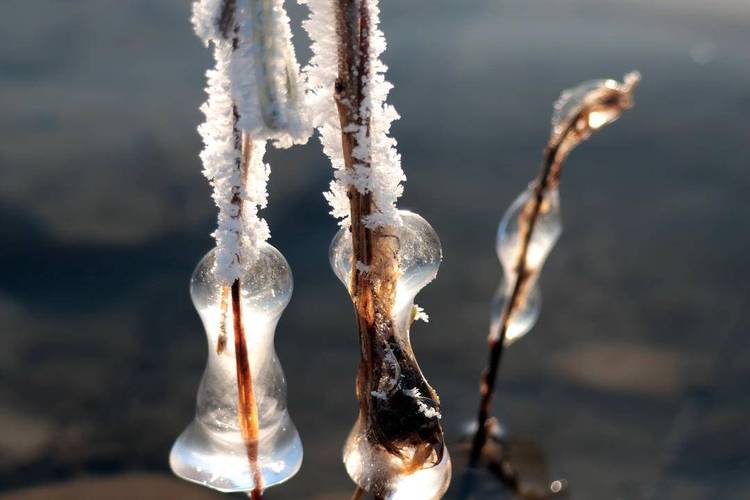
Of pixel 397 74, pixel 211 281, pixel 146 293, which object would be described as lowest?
pixel 146 293

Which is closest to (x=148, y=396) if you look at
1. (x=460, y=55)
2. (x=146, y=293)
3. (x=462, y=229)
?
(x=146, y=293)

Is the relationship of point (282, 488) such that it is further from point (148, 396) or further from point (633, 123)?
point (633, 123)

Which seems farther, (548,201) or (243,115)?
(548,201)

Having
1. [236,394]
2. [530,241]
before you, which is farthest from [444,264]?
[236,394]

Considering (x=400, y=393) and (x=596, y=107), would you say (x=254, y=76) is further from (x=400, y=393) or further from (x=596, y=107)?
(x=596, y=107)

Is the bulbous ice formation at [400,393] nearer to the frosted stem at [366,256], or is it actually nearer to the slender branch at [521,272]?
the frosted stem at [366,256]

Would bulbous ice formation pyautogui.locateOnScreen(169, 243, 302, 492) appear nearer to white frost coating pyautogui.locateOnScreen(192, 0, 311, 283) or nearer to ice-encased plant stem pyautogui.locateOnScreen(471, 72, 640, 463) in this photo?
white frost coating pyautogui.locateOnScreen(192, 0, 311, 283)
